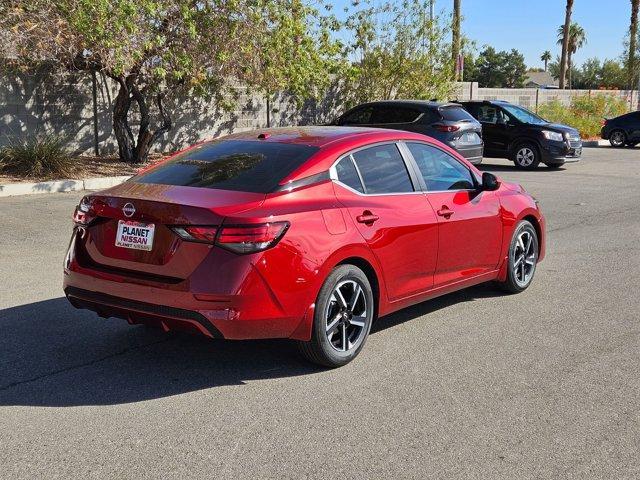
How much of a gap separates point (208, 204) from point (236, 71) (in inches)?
492

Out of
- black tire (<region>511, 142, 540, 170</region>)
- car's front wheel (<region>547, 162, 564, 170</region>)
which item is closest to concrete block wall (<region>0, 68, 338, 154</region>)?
black tire (<region>511, 142, 540, 170</region>)

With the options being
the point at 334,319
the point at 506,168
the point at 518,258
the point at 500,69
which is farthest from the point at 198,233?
the point at 500,69

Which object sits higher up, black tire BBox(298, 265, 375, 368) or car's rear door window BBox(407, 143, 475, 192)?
car's rear door window BBox(407, 143, 475, 192)

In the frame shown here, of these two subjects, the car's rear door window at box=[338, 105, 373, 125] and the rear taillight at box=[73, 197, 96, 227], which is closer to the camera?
the rear taillight at box=[73, 197, 96, 227]

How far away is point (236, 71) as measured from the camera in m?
16.6

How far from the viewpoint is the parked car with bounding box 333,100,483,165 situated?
54.7ft

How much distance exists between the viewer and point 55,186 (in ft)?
45.4

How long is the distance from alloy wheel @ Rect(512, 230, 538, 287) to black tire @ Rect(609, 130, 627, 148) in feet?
79.2

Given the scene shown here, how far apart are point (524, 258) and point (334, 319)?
290 cm

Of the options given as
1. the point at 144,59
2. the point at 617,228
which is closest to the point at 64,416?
the point at 617,228

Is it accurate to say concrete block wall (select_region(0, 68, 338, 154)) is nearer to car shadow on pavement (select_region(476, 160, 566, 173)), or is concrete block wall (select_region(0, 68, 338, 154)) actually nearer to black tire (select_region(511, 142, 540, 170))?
car shadow on pavement (select_region(476, 160, 566, 173))

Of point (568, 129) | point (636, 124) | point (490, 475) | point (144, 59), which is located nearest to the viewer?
point (490, 475)

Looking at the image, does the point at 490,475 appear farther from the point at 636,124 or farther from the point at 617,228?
the point at 636,124

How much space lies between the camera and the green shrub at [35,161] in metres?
14.5
